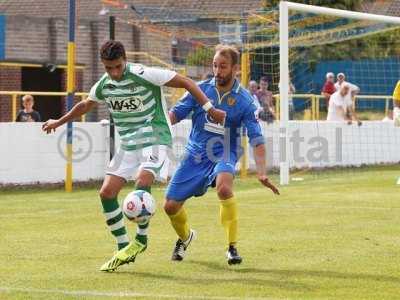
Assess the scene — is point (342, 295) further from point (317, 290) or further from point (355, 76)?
point (355, 76)

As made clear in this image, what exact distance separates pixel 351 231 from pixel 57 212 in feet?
16.1

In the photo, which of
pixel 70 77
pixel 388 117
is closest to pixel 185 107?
pixel 70 77

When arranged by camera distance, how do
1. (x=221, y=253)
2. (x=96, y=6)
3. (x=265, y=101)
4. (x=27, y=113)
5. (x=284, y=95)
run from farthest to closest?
(x=96, y=6) < (x=265, y=101) < (x=27, y=113) < (x=284, y=95) < (x=221, y=253)

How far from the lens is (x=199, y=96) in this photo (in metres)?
9.48

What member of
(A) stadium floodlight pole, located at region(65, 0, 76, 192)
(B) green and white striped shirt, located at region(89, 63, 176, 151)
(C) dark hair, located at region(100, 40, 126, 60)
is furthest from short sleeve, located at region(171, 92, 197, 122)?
(A) stadium floodlight pole, located at region(65, 0, 76, 192)

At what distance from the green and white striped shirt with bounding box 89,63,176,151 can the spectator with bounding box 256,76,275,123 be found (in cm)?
1397

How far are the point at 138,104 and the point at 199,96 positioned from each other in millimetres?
594

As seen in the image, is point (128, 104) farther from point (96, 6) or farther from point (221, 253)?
point (96, 6)

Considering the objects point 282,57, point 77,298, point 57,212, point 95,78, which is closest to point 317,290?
point 77,298

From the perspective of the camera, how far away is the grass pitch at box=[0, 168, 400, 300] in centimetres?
838

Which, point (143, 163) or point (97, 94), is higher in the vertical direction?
point (97, 94)

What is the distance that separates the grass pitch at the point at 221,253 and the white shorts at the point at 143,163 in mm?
846

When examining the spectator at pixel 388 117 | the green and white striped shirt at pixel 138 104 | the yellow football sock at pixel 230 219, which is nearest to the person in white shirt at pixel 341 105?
the spectator at pixel 388 117

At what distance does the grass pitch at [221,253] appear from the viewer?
838 cm
